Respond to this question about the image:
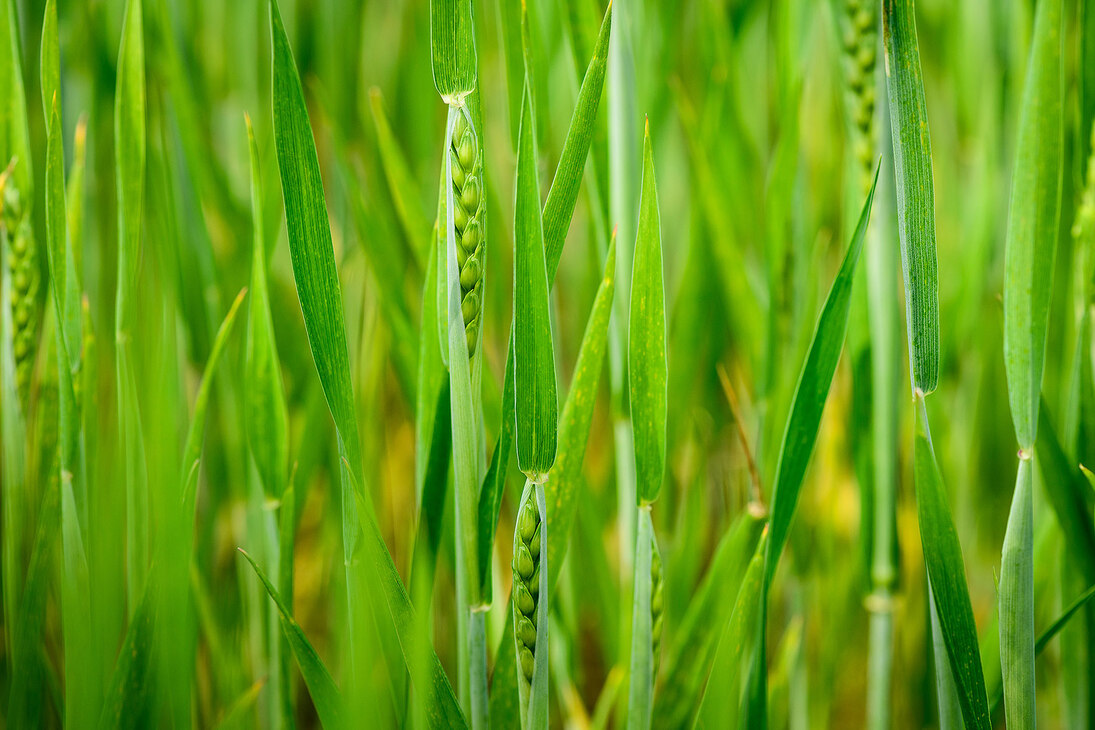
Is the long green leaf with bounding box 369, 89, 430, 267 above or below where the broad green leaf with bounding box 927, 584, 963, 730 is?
above

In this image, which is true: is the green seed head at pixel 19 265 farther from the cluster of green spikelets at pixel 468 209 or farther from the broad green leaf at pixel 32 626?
the cluster of green spikelets at pixel 468 209

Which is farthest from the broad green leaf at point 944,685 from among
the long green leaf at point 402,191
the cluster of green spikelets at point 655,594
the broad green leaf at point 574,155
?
the long green leaf at point 402,191

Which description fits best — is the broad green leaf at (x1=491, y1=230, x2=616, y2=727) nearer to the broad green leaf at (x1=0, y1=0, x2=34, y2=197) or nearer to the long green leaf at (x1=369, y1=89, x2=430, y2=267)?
the long green leaf at (x1=369, y1=89, x2=430, y2=267)

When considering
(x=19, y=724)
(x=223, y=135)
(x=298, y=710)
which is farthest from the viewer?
(x=223, y=135)

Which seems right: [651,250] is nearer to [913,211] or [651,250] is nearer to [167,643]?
[913,211]

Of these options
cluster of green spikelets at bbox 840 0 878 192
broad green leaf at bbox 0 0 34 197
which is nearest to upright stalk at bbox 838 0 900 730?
cluster of green spikelets at bbox 840 0 878 192

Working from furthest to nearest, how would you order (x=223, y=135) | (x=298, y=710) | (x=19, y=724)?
(x=223, y=135), (x=298, y=710), (x=19, y=724)

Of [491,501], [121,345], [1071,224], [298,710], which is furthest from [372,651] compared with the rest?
[1071,224]

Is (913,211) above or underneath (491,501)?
above
